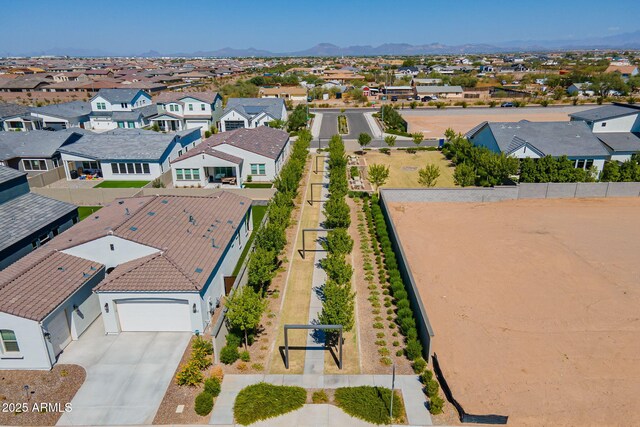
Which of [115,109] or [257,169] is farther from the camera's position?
[115,109]

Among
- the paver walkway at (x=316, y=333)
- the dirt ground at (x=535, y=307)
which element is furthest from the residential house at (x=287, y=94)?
the paver walkway at (x=316, y=333)

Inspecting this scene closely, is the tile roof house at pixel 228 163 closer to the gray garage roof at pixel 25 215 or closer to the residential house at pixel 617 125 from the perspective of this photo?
the gray garage roof at pixel 25 215

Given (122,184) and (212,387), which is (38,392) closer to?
(212,387)

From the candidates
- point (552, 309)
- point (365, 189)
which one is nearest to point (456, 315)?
point (552, 309)

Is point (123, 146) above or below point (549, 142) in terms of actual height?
above

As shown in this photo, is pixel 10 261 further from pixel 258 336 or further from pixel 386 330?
pixel 386 330

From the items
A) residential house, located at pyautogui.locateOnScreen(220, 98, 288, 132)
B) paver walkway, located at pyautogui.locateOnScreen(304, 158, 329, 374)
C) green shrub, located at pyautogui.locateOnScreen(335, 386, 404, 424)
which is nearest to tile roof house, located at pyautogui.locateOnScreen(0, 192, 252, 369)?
paver walkway, located at pyautogui.locateOnScreen(304, 158, 329, 374)

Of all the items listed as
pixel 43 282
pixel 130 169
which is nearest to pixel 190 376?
pixel 43 282
